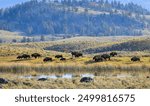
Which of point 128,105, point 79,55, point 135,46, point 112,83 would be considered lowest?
point 135,46

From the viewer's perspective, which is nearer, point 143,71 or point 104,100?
point 104,100

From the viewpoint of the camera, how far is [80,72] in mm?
58844

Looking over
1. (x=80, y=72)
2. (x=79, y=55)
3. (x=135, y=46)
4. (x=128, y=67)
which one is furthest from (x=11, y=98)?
(x=135, y=46)

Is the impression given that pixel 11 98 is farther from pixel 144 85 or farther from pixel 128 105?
pixel 144 85

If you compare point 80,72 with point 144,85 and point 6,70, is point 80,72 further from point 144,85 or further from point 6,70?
point 144,85

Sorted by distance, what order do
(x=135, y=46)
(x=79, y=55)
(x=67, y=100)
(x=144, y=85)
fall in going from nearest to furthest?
(x=67, y=100), (x=144, y=85), (x=79, y=55), (x=135, y=46)

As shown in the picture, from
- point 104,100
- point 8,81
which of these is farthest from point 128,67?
point 104,100

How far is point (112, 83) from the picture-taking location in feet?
135

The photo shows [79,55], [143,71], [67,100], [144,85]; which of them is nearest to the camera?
[67,100]

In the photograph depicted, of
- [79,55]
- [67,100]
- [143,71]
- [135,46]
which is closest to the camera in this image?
[67,100]

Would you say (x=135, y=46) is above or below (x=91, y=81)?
below

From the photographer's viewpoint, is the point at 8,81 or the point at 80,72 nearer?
the point at 8,81

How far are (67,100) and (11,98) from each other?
11.4 feet

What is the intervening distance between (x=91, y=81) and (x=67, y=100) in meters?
16.7
